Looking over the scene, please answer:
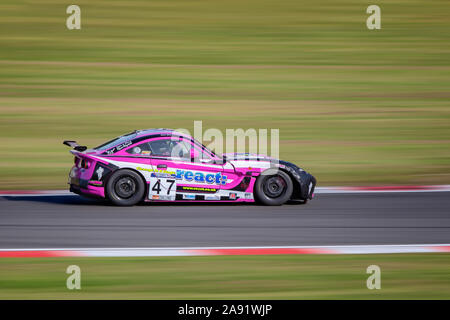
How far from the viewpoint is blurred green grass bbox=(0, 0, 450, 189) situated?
14.5m

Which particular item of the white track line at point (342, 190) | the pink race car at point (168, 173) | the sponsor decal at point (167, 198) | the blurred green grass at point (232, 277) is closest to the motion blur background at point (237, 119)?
the blurred green grass at point (232, 277)

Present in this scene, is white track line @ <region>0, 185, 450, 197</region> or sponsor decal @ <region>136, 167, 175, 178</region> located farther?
white track line @ <region>0, 185, 450, 197</region>

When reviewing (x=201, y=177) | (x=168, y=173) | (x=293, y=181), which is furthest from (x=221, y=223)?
(x=293, y=181)

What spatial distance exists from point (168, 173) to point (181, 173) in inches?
8.0

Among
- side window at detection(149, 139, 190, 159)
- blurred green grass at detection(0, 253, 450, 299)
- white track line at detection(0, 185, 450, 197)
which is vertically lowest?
blurred green grass at detection(0, 253, 450, 299)

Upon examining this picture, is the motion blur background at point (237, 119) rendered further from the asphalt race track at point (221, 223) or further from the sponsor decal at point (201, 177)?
the sponsor decal at point (201, 177)

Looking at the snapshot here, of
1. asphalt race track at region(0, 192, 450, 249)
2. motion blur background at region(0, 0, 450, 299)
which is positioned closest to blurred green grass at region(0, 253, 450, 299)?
motion blur background at region(0, 0, 450, 299)

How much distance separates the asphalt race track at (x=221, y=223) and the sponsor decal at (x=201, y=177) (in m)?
0.46

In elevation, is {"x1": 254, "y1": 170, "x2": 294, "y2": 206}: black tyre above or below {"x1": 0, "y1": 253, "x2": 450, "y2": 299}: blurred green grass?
above

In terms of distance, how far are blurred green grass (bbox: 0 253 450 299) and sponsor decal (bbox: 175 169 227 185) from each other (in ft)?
8.86

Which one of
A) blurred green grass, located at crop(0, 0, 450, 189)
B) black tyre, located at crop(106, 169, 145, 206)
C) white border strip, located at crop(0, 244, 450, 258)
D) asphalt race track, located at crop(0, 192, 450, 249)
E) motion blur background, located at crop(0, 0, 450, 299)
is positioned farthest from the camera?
blurred green grass, located at crop(0, 0, 450, 189)

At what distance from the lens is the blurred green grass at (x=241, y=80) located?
1446 cm

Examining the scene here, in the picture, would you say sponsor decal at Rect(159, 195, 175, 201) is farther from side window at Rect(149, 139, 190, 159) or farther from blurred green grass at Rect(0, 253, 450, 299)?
blurred green grass at Rect(0, 253, 450, 299)
